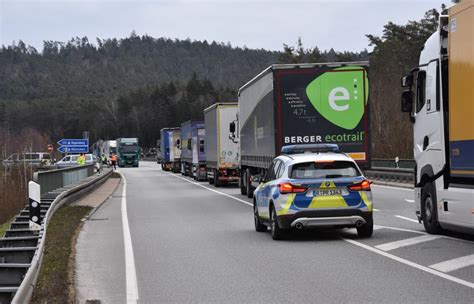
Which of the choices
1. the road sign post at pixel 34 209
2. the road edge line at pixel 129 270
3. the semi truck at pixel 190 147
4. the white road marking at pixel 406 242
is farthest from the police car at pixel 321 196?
the semi truck at pixel 190 147

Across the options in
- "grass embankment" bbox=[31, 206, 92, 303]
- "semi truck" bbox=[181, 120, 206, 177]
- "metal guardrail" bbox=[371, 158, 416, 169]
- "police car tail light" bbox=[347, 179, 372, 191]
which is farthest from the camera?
"semi truck" bbox=[181, 120, 206, 177]

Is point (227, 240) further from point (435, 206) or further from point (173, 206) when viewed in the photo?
point (173, 206)

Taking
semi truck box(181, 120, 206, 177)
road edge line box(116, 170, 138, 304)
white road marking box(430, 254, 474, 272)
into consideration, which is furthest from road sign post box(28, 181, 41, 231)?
semi truck box(181, 120, 206, 177)

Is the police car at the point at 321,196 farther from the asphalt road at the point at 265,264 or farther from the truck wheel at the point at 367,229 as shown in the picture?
the asphalt road at the point at 265,264

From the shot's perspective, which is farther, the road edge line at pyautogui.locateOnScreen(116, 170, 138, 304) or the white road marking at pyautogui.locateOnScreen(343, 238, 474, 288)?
the white road marking at pyautogui.locateOnScreen(343, 238, 474, 288)

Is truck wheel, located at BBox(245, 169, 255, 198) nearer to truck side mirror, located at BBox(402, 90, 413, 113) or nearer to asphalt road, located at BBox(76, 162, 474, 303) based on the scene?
asphalt road, located at BBox(76, 162, 474, 303)

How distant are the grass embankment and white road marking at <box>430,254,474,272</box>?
4.78 m

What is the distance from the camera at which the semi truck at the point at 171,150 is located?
64.2 m

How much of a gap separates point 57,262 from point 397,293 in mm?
5262

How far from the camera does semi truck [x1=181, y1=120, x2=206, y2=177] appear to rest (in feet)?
146

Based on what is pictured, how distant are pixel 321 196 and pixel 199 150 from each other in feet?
102

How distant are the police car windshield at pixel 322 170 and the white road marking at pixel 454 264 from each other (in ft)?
10.5

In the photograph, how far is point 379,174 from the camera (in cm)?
3797

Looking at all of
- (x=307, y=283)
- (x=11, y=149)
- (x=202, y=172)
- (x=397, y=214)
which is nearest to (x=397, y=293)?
(x=307, y=283)
